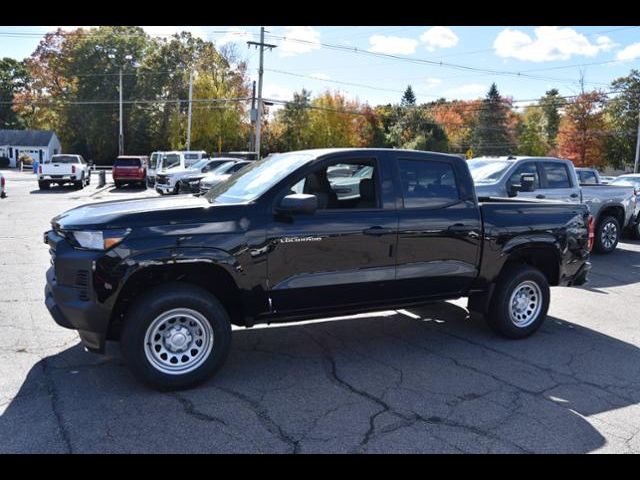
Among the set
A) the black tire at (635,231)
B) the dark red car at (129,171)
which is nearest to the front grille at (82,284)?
the black tire at (635,231)

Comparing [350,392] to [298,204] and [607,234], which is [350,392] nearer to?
[298,204]

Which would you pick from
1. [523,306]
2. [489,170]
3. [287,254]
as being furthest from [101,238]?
[489,170]

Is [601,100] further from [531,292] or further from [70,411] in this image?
[70,411]

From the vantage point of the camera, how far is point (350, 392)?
4309 millimetres

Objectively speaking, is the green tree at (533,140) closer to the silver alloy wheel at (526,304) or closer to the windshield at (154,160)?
the windshield at (154,160)

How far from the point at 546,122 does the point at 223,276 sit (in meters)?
83.9

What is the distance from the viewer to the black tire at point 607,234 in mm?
11758

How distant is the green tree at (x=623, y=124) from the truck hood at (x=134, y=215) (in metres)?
54.8

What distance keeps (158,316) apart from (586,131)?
52.5 m

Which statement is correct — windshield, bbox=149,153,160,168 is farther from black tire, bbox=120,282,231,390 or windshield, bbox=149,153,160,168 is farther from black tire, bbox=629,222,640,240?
black tire, bbox=120,282,231,390

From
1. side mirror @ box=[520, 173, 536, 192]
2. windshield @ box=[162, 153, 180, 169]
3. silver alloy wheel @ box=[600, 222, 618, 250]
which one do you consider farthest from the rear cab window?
windshield @ box=[162, 153, 180, 169]

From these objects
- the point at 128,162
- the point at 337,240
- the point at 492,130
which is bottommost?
the point at 337,240

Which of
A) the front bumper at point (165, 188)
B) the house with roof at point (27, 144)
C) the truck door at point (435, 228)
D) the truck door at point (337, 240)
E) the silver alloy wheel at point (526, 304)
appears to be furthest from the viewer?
the house with roof at point (27, 144)
